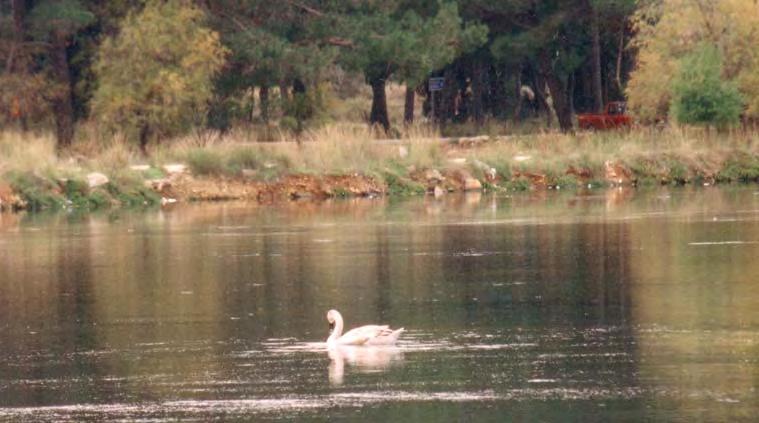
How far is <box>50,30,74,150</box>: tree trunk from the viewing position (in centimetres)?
5797

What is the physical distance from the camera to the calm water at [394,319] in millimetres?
14383

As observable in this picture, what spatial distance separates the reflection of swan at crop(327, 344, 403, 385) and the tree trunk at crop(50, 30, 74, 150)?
1633 inches

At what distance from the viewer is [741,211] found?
35.6 metres

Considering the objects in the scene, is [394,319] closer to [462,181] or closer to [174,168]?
[174,168]

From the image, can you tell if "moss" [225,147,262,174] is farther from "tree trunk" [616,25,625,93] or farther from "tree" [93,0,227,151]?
"tree trunk" [616,25,625,93]

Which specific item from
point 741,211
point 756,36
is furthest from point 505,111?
point 741,211

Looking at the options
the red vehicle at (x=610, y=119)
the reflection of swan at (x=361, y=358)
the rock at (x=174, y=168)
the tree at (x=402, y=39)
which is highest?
the tree at (x=402, y=39)

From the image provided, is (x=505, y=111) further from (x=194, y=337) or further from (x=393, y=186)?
(x=194, y=337)

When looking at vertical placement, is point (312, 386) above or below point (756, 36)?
below

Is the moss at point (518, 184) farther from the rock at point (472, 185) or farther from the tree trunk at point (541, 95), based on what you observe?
the tree trunk at point (541, 95)

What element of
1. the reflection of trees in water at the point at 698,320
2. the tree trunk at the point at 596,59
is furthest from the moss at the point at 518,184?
the tree trunk at the point at 596,59

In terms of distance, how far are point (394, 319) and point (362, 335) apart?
237cm

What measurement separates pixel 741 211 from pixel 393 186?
1280cm

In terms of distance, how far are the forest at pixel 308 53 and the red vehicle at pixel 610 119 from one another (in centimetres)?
184
